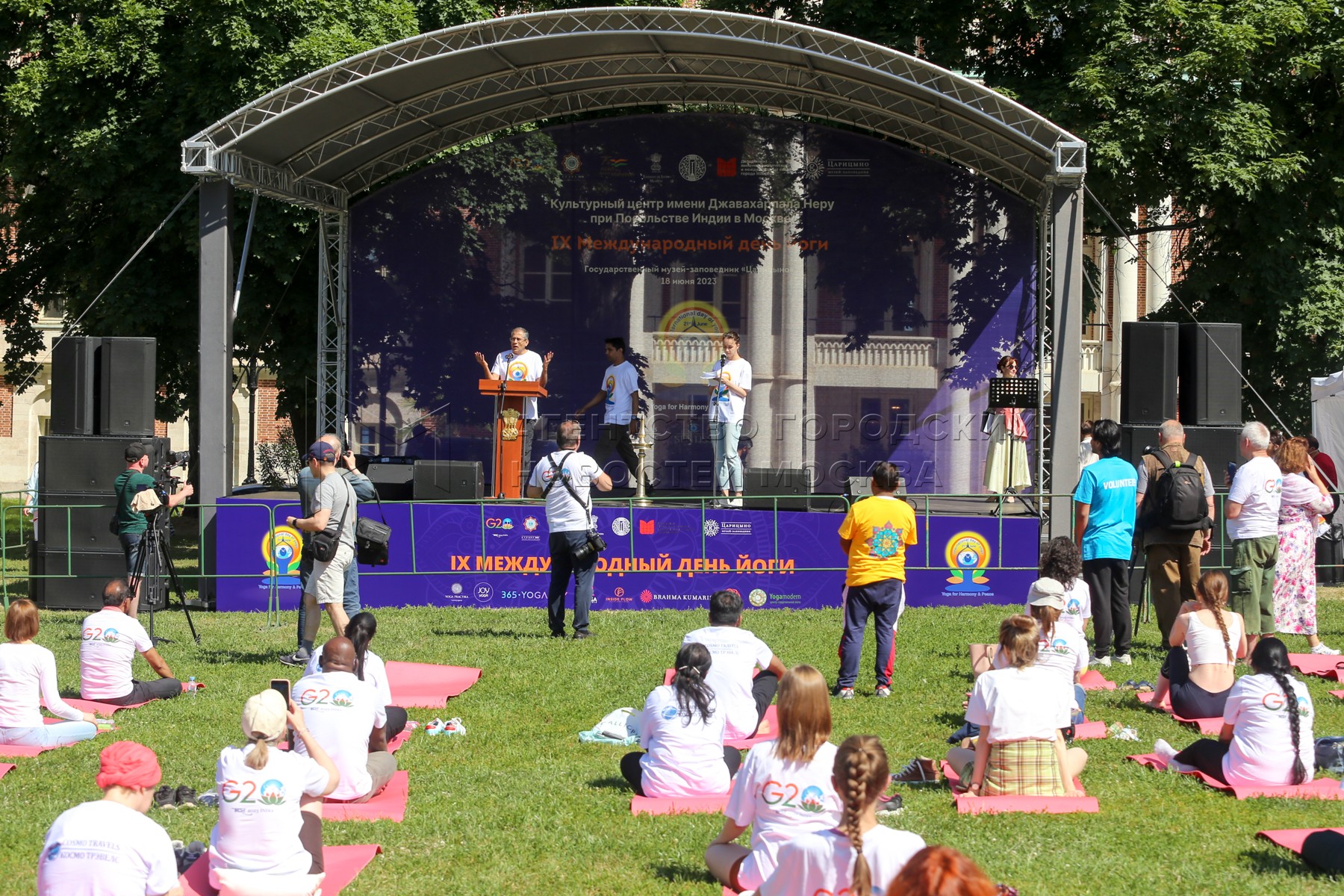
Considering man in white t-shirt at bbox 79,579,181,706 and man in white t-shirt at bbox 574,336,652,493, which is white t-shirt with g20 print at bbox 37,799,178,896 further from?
man in white t-shirt at bbox 574,336,652,493

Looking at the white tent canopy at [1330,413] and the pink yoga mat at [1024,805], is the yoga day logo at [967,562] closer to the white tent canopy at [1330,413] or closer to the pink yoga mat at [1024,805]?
the white tent canopy at [1330,413]

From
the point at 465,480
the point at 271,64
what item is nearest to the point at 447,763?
the point at 465,480

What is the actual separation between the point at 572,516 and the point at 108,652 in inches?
147

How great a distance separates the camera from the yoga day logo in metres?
13.7

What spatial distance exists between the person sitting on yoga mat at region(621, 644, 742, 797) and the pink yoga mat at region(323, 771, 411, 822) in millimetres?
1176

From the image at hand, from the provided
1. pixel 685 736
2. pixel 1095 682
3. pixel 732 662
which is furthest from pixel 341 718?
pixel 1095 682

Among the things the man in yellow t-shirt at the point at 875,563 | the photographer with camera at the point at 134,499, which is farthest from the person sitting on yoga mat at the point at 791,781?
the photographer with camera at the point at 134,499

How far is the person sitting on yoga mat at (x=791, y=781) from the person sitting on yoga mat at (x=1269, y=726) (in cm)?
268

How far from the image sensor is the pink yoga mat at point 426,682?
9.20 meters

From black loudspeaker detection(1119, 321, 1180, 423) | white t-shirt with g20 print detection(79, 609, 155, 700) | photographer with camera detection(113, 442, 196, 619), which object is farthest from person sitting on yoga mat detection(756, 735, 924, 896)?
black loudspeaker detection(1119, 321, 1180, 423)

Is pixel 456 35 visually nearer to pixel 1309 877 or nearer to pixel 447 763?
pixel 447 763

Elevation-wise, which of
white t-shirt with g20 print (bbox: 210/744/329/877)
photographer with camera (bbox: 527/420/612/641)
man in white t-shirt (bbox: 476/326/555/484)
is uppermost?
man in white t-shirt (bbox: 476/326/555/484)

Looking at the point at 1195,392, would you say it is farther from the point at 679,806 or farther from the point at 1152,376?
the point at 679,806

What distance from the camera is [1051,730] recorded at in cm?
652
